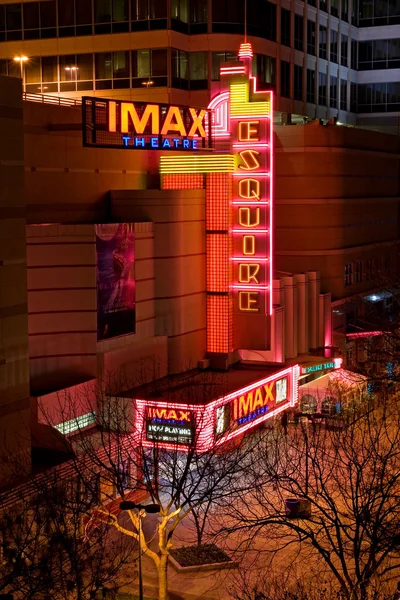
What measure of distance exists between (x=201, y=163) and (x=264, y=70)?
18558 millimetres

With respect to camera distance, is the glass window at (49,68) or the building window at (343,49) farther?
the building window at (343,49)

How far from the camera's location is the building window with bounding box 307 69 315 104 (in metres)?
64.7

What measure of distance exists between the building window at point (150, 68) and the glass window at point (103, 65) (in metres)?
1.63

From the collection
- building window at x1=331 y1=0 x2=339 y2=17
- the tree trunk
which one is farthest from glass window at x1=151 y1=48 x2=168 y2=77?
the tree trunk

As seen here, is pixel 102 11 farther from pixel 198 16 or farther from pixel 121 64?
pixel 198 16

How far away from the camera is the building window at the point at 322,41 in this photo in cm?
6675

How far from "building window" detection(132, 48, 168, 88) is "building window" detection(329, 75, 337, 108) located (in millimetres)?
18735

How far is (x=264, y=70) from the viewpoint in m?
57.8

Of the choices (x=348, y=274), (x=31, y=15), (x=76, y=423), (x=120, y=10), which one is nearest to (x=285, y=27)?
(x=120, y=10)

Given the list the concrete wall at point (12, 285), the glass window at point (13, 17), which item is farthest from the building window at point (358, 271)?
the concrete wall at point (12, 285)

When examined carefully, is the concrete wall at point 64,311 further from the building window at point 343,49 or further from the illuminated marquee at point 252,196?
the building window at point 343,49

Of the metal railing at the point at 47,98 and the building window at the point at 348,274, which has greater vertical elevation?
the metal railing at the point at 47,98

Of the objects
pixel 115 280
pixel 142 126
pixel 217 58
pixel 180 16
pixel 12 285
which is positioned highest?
pixel 180 16

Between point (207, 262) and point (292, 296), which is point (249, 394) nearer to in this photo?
point (207, 262)
